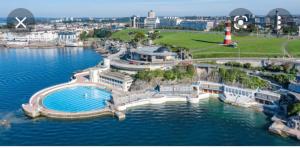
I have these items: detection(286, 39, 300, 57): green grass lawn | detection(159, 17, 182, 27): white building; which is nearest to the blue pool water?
detection(286, 39, 300, 57): green grass lawn

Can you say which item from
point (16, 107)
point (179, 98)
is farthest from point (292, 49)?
point (16, 107)

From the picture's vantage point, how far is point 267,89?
3306 cm

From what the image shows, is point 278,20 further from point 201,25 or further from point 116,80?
point 116,80

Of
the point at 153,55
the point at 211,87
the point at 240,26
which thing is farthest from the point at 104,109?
the point at 240,26

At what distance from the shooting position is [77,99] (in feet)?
107

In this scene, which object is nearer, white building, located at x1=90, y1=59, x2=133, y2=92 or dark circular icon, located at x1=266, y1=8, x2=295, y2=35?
white building, located at x1=90, y1=59, x2=133, y2=92

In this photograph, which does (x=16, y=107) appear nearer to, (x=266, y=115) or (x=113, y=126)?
(x=113, y=126)

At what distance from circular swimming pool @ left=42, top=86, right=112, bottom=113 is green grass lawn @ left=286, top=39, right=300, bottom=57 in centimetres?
2737

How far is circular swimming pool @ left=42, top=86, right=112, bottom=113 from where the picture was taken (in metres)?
29.6

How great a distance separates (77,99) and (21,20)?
243ft

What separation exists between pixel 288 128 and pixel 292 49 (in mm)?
28253

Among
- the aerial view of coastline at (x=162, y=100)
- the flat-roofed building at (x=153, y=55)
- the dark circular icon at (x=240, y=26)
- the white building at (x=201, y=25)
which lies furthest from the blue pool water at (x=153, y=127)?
the white building at (x=201, y=25)

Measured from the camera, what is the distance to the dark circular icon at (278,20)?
75625 mm

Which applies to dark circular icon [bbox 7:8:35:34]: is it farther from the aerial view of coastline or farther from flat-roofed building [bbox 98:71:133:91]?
flat-roofed building [bbox 98:71:133:91]
